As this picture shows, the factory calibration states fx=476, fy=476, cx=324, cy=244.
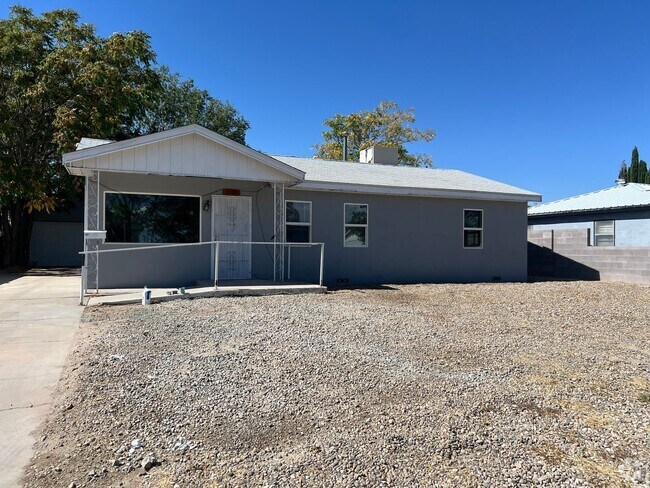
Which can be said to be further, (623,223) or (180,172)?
(623,223)

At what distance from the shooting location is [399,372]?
471cm

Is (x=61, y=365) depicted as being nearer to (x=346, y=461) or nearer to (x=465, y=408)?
(x=346, y=461)

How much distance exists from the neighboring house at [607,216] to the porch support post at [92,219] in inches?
625

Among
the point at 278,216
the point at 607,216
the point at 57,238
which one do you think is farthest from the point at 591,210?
the point at 57,238

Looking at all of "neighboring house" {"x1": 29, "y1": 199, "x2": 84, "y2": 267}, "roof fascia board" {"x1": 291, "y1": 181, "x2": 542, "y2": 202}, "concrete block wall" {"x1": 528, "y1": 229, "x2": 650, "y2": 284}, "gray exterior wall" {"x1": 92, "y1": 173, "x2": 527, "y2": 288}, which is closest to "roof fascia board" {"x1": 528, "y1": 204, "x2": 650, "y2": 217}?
"concrete block wall" {"x1": 528, "y1": 229, "x2": 650, "y2": 284}

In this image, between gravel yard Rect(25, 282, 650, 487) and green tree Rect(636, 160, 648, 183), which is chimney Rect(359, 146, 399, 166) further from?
green tree Rect(636, 160, 648, 183)

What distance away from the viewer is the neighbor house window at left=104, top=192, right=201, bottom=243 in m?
10.4

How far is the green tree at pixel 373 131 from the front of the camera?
112 ft

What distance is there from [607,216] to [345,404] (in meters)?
16.4

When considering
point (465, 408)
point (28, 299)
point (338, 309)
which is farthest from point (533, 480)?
point (28, 299)

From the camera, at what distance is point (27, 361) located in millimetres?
5074

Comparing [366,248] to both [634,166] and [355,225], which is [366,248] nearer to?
[355,225]

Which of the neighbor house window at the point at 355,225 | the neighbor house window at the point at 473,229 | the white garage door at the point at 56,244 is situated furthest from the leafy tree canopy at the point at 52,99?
the neighbor house window at the point at 473,229

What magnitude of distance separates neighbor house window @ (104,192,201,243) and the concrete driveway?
5.57 feet
